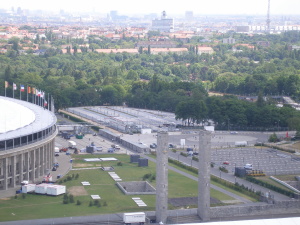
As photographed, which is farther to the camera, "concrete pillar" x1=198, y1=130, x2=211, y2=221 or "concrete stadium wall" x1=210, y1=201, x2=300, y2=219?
"concrete stadium wall" x1=210, y1=201, x2=300, y2=219

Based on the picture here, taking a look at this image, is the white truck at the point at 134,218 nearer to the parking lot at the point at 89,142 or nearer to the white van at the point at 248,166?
the white van at the point at 248,166

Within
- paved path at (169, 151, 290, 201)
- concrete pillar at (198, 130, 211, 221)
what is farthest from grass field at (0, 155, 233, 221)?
concrete pillar at (198, 130, 211, 221)

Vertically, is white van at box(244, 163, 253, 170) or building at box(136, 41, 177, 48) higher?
white van at box(244, 163, 253, 170)

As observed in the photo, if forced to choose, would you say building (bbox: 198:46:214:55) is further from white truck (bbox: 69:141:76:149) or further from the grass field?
the grass field

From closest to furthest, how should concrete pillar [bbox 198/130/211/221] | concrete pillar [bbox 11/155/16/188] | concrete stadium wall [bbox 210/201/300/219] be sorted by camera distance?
concrete pillar [bbox 198/130/211/221] → concrete stadium wall [bbox 210/201/300/219] → concrete pillar [bbox 11/155/16/188]

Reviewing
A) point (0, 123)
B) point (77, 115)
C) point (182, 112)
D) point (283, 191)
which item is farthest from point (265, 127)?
point (0, 123)

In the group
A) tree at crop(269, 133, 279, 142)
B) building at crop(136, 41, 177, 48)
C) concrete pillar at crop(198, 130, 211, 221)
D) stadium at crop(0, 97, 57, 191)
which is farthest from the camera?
building at crop(136, 41, 177, 48)

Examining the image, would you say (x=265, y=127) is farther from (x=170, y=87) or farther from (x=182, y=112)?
Answer: (x=170, y=87)
